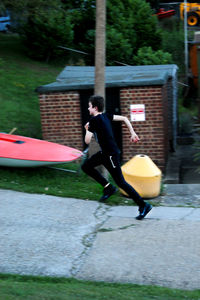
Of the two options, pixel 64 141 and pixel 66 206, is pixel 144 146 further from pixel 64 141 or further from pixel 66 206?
pixel 66 206

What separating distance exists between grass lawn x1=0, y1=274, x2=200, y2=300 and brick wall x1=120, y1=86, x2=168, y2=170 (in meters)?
6.27

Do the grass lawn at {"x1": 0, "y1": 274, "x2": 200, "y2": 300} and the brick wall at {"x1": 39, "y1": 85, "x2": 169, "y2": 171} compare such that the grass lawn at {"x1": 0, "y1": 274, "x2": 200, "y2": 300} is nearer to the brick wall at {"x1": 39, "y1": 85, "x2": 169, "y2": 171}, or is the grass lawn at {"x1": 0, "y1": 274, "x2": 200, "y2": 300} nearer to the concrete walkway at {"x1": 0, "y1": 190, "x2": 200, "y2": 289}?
the concrete walkway at {"x1": 0, "y1": 190, "x2": 200, "y2": 289}

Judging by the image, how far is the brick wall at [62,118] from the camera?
1065 centimetres

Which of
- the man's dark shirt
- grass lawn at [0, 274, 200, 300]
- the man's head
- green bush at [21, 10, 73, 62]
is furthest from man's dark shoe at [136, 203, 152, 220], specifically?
green bush at [21, 10, 73, 62]

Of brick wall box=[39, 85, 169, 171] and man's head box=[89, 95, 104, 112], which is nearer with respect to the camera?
man's head box=[89, 95, 104, 112]

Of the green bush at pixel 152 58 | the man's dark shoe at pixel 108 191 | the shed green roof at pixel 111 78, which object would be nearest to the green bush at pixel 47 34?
the green bush at pixel 152 58

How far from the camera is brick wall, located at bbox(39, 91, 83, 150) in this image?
1065 centimetres

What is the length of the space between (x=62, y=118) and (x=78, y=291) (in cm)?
703

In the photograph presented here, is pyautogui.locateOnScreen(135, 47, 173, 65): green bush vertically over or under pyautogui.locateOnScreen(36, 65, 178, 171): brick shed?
over

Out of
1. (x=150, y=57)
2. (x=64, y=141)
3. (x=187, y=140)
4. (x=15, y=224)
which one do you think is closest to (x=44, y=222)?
(x=15, y=224)

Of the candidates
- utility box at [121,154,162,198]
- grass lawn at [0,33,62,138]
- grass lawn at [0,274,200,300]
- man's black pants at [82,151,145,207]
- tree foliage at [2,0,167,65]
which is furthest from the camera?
tree foliage at [2,0,167,65]

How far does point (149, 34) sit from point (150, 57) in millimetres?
3856

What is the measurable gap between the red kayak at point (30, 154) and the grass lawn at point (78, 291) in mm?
4062

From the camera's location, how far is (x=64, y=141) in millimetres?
10781
